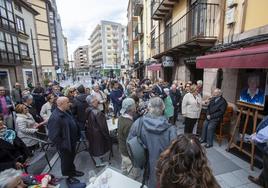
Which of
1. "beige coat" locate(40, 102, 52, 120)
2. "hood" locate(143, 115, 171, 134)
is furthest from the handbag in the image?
"beige coat" locate(40, 102, 52, 120)

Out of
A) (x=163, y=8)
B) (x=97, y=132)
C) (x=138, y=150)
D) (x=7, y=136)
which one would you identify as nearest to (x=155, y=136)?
(x=138, y=150)

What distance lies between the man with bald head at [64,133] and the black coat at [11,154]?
0.57 m

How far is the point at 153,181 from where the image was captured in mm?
2041

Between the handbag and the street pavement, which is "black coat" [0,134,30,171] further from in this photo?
the handbag

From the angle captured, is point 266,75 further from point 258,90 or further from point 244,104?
point 244,104

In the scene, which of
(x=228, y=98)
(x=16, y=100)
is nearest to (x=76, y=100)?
(x=228, y=98)

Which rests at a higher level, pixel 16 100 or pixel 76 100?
pixel 76 100

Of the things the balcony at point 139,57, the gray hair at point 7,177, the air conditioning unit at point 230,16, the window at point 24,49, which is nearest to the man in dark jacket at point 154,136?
the gray hair at point 7,177

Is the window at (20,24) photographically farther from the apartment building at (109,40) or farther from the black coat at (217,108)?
the apartment building at (109,40)

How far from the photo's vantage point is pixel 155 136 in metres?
1.99

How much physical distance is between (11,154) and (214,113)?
15.2ft

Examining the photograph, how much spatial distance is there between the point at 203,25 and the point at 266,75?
3.49m

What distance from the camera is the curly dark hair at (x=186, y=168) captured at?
39.2 inches

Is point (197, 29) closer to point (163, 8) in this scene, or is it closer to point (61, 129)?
point (163, 8)
